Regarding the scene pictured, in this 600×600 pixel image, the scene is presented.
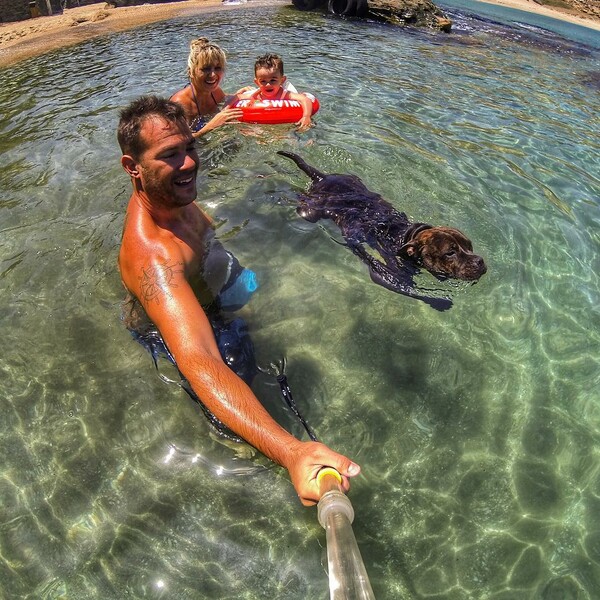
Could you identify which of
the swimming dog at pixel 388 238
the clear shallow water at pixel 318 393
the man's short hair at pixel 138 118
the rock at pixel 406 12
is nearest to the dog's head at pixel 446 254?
the swimming dog at pixel 388 238

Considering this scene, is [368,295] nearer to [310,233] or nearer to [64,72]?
[310,233]

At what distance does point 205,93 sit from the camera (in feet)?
24.6

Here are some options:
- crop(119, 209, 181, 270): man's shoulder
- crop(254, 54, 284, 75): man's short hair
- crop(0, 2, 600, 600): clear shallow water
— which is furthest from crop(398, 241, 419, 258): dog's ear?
crop(254, 54, 284, 75): man's short hair

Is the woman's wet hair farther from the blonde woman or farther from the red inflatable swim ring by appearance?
the red inflatable swim ring

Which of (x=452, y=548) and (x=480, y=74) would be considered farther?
(x=480, y=74)

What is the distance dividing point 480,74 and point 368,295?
11.5m

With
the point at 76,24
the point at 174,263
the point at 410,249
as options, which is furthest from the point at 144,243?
the point at 76,24

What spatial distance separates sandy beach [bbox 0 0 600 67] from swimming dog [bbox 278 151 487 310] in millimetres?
14025

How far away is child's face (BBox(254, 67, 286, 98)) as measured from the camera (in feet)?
24.3

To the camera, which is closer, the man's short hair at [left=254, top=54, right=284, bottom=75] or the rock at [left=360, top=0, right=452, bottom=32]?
the man's short hair at [left=254, top=54, right=284, bottom=75]

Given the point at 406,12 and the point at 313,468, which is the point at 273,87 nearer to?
the point at 313,468

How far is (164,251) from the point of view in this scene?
3027mm

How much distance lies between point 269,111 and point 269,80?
520 mm

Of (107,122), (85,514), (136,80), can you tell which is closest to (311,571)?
(85,514)
